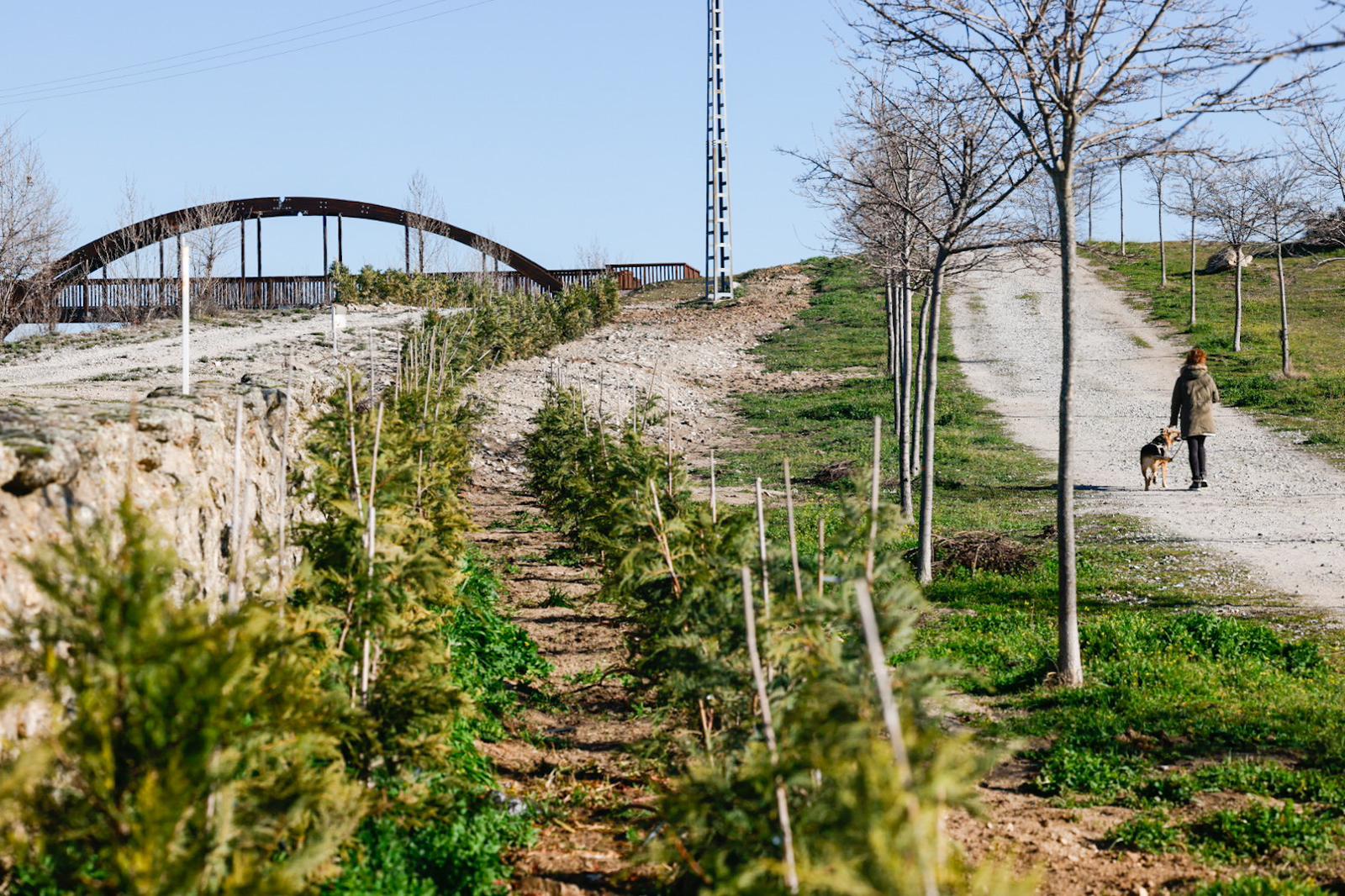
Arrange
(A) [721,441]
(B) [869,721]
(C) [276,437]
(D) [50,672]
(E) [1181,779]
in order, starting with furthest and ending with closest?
1. (A) [721,441]
2. (C) [276,437]
3. (E) [1181,779]
4. (B) [869,721]
5. (D) [50,672]

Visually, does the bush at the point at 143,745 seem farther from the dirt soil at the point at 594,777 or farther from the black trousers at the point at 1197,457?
the black trousers at the point at 1197,457

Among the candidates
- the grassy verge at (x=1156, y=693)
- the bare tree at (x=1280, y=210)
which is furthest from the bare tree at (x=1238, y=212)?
the grassy verge at (x=1156, y=693)

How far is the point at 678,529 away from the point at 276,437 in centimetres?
329

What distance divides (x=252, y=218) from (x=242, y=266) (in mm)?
1779

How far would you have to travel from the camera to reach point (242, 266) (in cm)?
3591

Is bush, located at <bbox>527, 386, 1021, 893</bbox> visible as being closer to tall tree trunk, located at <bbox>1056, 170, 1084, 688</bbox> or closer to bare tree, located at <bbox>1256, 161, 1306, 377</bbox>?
tall tree trunk, located at <bbox>1056, 170, 1084, 688</bbox>

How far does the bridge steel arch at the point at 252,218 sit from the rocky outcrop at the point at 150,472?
2608cm

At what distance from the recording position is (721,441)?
67.1 feet

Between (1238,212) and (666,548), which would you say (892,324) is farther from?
(666,548)

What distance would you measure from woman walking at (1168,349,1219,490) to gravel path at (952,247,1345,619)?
527 mm

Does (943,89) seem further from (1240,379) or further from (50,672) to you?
(1240,379)

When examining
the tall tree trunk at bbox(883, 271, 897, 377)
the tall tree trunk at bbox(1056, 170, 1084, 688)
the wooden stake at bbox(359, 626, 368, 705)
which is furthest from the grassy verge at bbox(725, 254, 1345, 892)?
the tall tree trunk at bbox(883, 271, 897, 377)

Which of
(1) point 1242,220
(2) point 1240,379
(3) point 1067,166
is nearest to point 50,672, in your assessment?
(3) point 1067,166

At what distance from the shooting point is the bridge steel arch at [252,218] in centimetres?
3288
